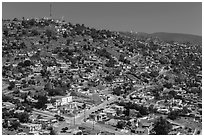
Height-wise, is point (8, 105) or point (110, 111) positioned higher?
point (8, 105)

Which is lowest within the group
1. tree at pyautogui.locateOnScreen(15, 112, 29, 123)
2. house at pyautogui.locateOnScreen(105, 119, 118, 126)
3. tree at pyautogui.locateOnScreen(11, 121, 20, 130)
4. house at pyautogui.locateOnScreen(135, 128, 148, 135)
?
house at pyautogui.locateOnScreen(135, 128, 148, 135)

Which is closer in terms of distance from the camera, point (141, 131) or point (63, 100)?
point (141, 131)

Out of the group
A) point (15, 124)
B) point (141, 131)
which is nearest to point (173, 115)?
point (141, 131)

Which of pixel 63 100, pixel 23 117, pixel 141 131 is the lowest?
pixel 141 131

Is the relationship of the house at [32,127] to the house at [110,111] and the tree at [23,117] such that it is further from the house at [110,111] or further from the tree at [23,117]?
the house at [110,111]

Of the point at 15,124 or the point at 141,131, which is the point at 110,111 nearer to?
the point at 141,131

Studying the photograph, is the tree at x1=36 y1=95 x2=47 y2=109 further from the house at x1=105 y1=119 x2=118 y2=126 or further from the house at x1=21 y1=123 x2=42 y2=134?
the house at x1=105 y1=119 x2=118 y2=126

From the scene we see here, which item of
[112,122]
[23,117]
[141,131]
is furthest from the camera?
[112,122]

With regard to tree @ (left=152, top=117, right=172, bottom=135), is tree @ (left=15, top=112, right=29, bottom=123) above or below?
above

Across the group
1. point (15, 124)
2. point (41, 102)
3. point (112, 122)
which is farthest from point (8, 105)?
point (112, 122)

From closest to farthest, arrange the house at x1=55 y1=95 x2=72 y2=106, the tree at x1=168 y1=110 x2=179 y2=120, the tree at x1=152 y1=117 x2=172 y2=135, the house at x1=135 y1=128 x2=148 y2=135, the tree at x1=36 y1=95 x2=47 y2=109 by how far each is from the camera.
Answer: the house at x1=135 y1=128 x2=148 y2=135
the tree at x1=152 y1=117 x2=172 y2=135
the tree at x1=36 y1=95 x2=47 y2=109
the tree at x1=168 y1=110 x2=179 y2=120
the house at x1=55 y1=95 x2=72 y2=106

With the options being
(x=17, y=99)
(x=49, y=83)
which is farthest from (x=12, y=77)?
(x=17, y=99)

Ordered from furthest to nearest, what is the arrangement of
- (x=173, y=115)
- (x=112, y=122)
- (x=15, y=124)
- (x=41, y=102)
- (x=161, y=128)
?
(x=173, y=115) → (x=41, y=102) → (x=112, y=122) → (x=161, y=128) → (x=15, y=124)
